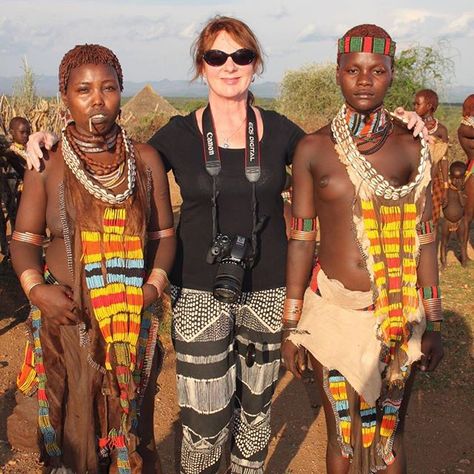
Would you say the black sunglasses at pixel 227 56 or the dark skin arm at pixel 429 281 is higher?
the black sunglasses at pixel 227 56

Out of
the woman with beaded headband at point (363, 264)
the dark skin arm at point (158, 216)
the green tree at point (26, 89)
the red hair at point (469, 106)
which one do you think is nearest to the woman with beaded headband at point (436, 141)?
the red hair at point (469, 106)

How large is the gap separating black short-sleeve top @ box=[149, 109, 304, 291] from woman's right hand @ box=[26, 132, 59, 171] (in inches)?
20.0

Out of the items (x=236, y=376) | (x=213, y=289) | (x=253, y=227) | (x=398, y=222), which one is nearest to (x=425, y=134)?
(x=398, y=222)

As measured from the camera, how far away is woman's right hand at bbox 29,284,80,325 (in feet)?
7.97

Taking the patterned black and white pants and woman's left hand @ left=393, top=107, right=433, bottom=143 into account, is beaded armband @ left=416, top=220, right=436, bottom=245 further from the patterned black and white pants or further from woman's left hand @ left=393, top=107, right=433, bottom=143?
the patterned black and white pants

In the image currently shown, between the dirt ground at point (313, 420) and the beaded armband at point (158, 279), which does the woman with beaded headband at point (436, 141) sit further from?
the beaded armband at point (158, 279)

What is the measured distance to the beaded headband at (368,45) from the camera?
2469mm

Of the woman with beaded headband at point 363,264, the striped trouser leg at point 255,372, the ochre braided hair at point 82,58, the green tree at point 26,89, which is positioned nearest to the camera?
the ochre braided hair at point 82,58

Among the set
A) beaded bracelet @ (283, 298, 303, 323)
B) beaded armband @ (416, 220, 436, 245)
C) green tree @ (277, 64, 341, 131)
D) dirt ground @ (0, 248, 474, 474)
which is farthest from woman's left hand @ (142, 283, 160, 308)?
green tree @ (277, 64, 341, 131)

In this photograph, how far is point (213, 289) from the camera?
2.83 m

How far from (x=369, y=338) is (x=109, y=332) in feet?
3.62

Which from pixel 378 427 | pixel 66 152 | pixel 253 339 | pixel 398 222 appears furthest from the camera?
pixel 253 339

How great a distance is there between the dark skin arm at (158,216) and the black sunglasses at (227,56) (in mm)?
500

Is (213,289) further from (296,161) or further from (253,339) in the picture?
(296,161)
